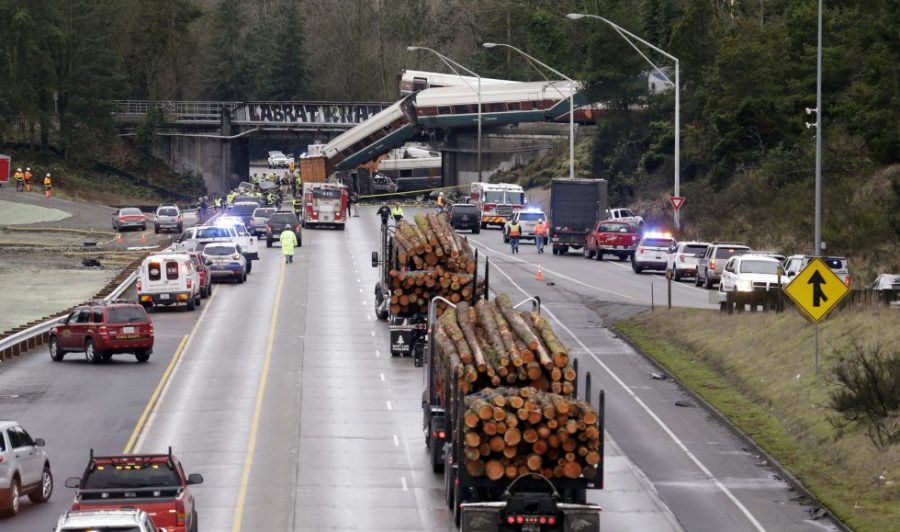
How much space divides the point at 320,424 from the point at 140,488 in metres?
12.7

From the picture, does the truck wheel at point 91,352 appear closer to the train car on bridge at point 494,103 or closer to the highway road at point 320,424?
the highway road at point 320,424

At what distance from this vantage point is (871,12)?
6594cm

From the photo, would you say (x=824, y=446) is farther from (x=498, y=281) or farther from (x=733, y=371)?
(x=498, y=281)

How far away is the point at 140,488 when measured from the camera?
21.0 metres

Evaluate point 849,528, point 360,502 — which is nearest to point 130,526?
point 360,502

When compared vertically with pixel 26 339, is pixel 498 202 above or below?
above

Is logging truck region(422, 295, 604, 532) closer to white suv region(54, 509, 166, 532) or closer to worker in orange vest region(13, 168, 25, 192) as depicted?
white suv region(54, 509, 166, 532)

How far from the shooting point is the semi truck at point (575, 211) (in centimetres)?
7238

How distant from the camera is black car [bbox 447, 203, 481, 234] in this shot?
8662 cm

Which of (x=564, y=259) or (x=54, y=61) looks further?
(x=54, y=61)

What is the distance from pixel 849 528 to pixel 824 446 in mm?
6004

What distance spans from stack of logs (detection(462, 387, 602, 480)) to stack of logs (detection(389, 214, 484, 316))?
18052 millimetres

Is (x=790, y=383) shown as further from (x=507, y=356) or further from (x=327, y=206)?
(x=327, y=206)

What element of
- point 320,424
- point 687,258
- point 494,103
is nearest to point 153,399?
point 320,424
